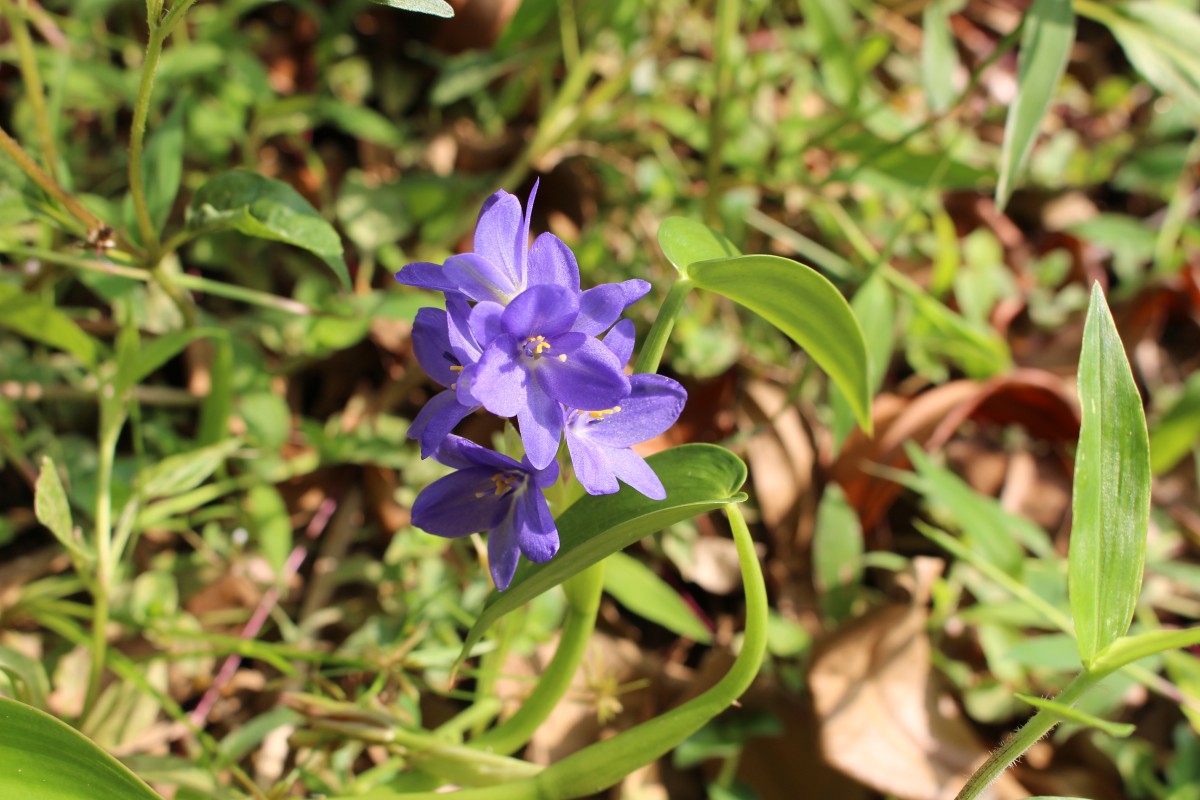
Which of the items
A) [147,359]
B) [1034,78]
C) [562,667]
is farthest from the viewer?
[1034,78]

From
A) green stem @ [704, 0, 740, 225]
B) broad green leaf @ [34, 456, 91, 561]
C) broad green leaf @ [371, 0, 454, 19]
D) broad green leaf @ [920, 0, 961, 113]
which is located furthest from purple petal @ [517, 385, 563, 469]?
broad green leaf @ [920, 0, 961, 113]

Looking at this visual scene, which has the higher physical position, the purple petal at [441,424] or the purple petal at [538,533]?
the purple petal at [441,424]

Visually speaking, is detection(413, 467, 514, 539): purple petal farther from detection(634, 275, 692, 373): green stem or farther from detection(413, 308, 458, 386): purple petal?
detection(634, 275, 692, 373): green stem

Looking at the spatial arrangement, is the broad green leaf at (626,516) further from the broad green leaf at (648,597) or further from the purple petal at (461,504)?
the broad green leaf at (648,597)

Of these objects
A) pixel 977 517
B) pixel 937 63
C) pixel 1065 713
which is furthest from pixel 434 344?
pixel 937 63

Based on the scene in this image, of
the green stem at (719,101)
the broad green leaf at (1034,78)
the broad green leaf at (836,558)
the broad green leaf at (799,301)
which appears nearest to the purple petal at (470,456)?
the broad green leaf at (799,301)

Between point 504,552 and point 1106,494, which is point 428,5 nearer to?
point 504,552

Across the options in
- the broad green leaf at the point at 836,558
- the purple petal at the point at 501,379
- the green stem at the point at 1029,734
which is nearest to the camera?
the purple petal at the point at 501,379
